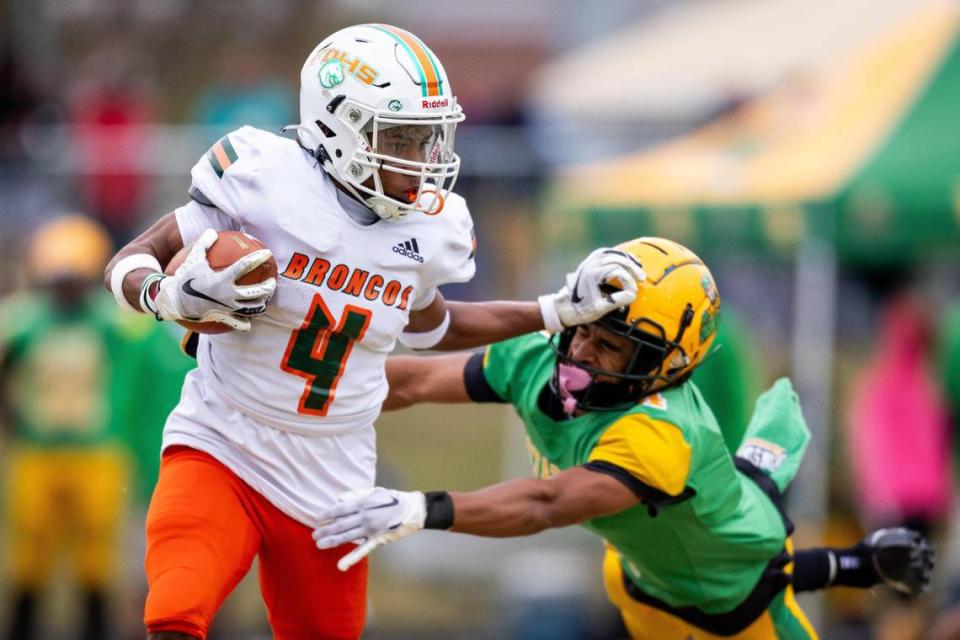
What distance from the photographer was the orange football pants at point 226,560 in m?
3.95

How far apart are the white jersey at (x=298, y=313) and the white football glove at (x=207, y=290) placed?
0.82 ft

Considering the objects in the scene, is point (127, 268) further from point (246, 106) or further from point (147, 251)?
point (246, 106)

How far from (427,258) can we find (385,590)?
21.5 ft

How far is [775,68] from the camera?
14.2m

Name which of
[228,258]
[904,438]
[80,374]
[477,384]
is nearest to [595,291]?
[477,384]

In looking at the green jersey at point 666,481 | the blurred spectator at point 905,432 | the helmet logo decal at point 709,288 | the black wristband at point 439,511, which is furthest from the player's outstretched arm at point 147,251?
the blurred spectator at point 905,432

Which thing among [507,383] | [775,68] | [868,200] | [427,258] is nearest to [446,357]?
[507,383]

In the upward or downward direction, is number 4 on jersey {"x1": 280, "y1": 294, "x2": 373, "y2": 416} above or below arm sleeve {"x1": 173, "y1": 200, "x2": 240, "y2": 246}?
below

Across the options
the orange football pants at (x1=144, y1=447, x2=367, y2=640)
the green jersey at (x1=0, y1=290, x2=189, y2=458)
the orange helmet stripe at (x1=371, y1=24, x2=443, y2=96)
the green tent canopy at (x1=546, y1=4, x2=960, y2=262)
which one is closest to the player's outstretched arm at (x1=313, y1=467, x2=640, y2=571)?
the orange football pants at (x1=144, y1=447, x2=367, y2=640)

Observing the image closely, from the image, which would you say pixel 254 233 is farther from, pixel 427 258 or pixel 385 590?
pixel 385 590

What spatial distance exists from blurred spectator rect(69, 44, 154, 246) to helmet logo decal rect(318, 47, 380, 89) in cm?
685

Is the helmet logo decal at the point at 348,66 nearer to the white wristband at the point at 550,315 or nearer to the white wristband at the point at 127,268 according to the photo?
the white wristband at the point at 127,268

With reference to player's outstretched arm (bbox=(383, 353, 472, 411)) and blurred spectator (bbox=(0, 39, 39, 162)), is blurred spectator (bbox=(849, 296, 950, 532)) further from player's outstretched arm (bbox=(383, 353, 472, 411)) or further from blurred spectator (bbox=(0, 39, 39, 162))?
blurred spectator (bbox=(0, 39, 39, 162))

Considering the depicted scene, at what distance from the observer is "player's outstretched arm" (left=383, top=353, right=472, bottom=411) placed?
16.3 ft
